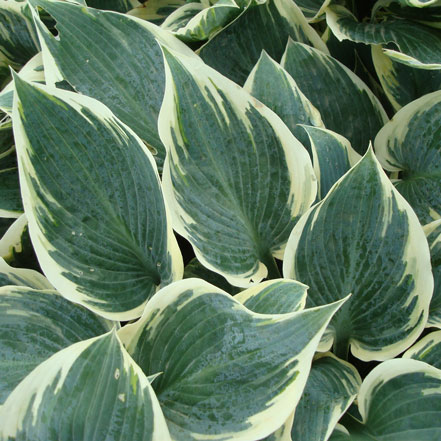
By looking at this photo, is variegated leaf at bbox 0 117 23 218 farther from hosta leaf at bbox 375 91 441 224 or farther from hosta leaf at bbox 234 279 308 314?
hosta leaf at bbox 375 91 441 224

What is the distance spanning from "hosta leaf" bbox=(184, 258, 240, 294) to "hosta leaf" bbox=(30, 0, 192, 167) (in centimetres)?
17

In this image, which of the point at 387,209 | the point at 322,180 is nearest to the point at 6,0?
the point at 322,180

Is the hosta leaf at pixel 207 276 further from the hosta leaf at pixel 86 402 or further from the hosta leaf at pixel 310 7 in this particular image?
the hosta leaf at pixel 310 7

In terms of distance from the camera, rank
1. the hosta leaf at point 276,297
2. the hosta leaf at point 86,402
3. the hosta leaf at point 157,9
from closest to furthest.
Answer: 1. the hosta leaf at point 86,402
2. the hosta leaf at point 276,297
3. the hosta leaf at point 157,9

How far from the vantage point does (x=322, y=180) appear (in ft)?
2.42

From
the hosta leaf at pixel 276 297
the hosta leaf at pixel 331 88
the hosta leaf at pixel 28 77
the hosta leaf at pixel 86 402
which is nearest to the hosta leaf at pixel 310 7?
the hosta leaf at pixel 331 88

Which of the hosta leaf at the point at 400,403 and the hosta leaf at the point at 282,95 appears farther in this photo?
the hosta leaf at the point at 282,95

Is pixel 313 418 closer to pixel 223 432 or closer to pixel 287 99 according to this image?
pixel 223 432

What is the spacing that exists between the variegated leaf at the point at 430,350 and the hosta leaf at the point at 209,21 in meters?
0.51

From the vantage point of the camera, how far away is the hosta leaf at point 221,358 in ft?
1.71

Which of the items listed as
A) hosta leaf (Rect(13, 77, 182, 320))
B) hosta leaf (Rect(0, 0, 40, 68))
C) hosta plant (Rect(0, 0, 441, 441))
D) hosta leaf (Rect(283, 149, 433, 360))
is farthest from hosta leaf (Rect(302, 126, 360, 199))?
hosta leaf (Rect(0, 0, 40, 68))

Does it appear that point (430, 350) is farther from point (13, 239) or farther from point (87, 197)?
point (13, 239)

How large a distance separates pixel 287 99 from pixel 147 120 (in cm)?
20

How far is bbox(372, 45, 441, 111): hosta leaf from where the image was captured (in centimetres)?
85
